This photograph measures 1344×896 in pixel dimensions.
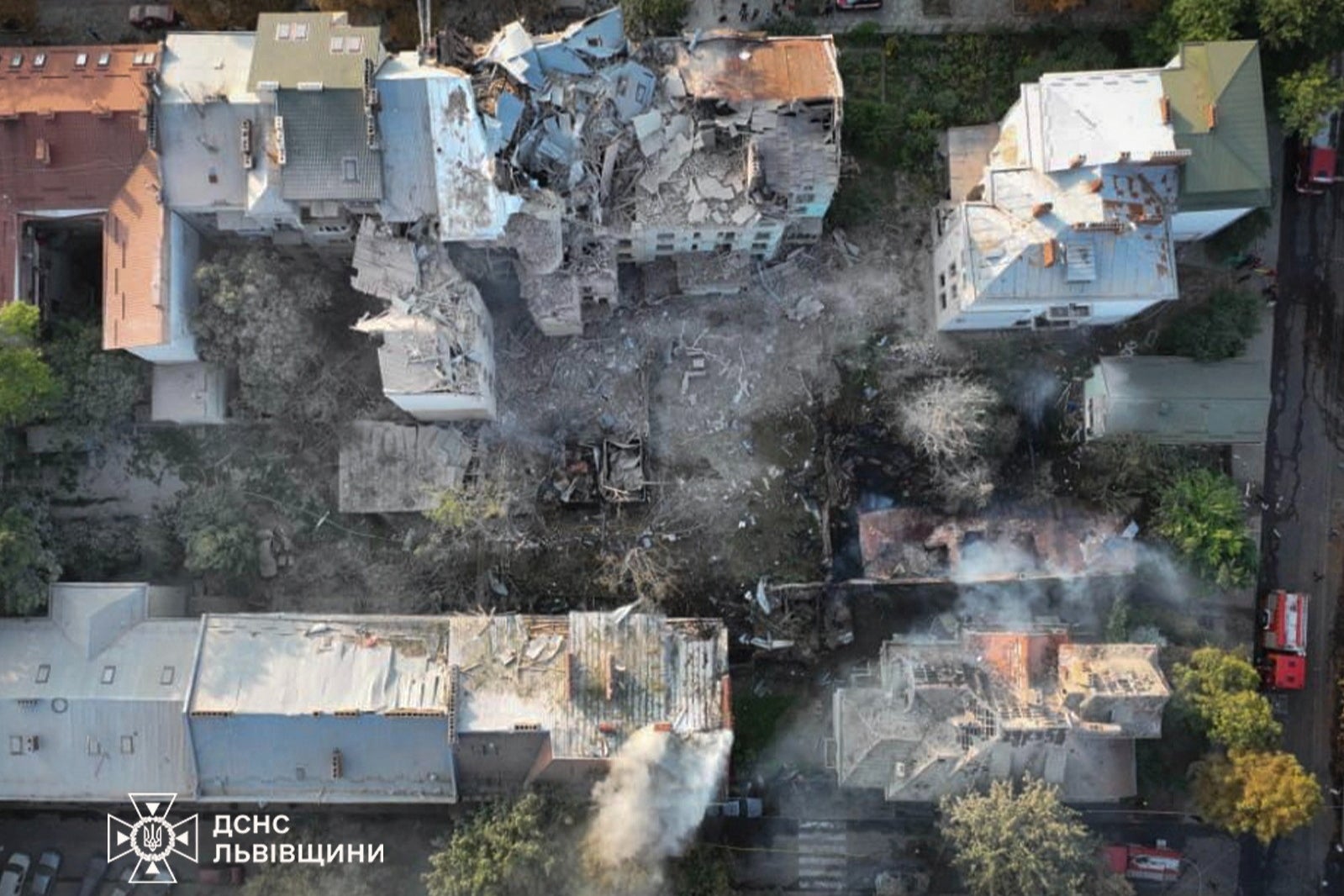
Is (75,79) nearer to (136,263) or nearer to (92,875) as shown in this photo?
(136,263)

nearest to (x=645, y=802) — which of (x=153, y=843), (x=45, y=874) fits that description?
(x=153, y=843)

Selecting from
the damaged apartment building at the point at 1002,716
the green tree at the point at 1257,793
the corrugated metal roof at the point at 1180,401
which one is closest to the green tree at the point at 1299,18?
the corrugated metal roof at the point at 1180,401

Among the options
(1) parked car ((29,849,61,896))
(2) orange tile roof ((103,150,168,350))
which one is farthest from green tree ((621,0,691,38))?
(1) parked car ((29,849,61,896))

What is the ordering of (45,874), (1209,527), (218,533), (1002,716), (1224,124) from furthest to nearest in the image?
(45,874) < (1209,527) < (218,533) < (1224,124) < (1002,716)

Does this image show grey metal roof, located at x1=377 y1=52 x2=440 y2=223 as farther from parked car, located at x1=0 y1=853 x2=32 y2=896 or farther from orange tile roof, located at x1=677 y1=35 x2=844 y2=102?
parked car, located at x1=0 y1=853 x2=32 y2=896

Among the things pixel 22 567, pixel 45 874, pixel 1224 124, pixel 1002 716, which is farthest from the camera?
pixel 45 874

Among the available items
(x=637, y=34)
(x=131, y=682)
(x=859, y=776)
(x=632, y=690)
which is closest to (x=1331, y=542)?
(x=859, y=776)
